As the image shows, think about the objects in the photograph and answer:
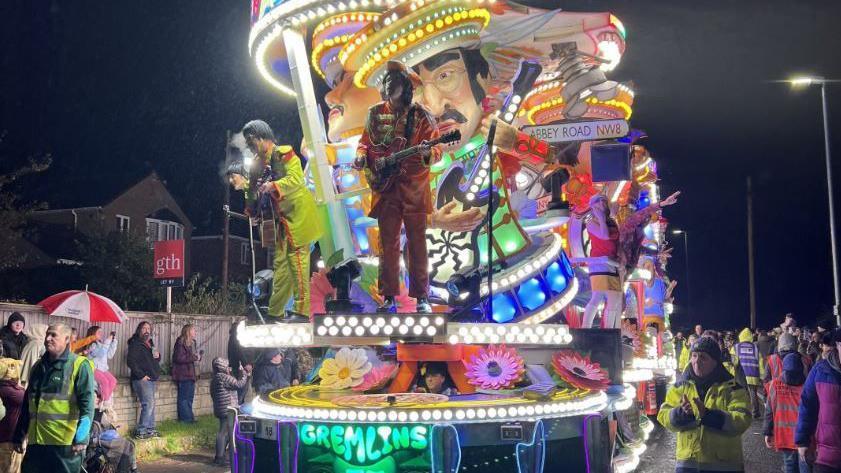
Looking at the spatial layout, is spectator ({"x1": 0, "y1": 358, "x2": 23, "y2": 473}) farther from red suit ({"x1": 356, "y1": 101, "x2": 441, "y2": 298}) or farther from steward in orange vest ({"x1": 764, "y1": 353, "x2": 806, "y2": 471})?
steward in orange vest ({"x1": 764, "y1": 353, "x2": 806, "y2": 471})

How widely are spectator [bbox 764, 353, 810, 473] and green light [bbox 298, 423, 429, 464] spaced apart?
4336mm

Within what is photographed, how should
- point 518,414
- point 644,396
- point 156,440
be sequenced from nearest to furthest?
point 518,414
point 156,440
point 644,396

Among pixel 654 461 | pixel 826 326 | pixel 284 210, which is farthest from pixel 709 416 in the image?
pixel 826 326

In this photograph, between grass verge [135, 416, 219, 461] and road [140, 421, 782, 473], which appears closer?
road [140, 421, 782, 473]

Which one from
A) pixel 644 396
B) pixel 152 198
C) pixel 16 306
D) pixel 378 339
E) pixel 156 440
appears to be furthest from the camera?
pixel 152 198

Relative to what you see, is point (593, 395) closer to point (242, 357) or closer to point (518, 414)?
point (518, 414)

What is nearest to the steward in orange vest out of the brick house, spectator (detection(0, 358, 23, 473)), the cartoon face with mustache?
the cartoon face with mustache

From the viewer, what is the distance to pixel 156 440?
41.3 ft

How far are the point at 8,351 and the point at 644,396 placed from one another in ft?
35.4

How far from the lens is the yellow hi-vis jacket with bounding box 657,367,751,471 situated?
5.80 metres

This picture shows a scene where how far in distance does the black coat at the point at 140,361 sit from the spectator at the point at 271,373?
2.68 m

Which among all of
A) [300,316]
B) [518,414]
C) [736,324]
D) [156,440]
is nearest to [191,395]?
[156,440]

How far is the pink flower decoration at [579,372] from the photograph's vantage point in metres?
8.00

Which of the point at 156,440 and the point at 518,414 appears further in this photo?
the point at 156,440
